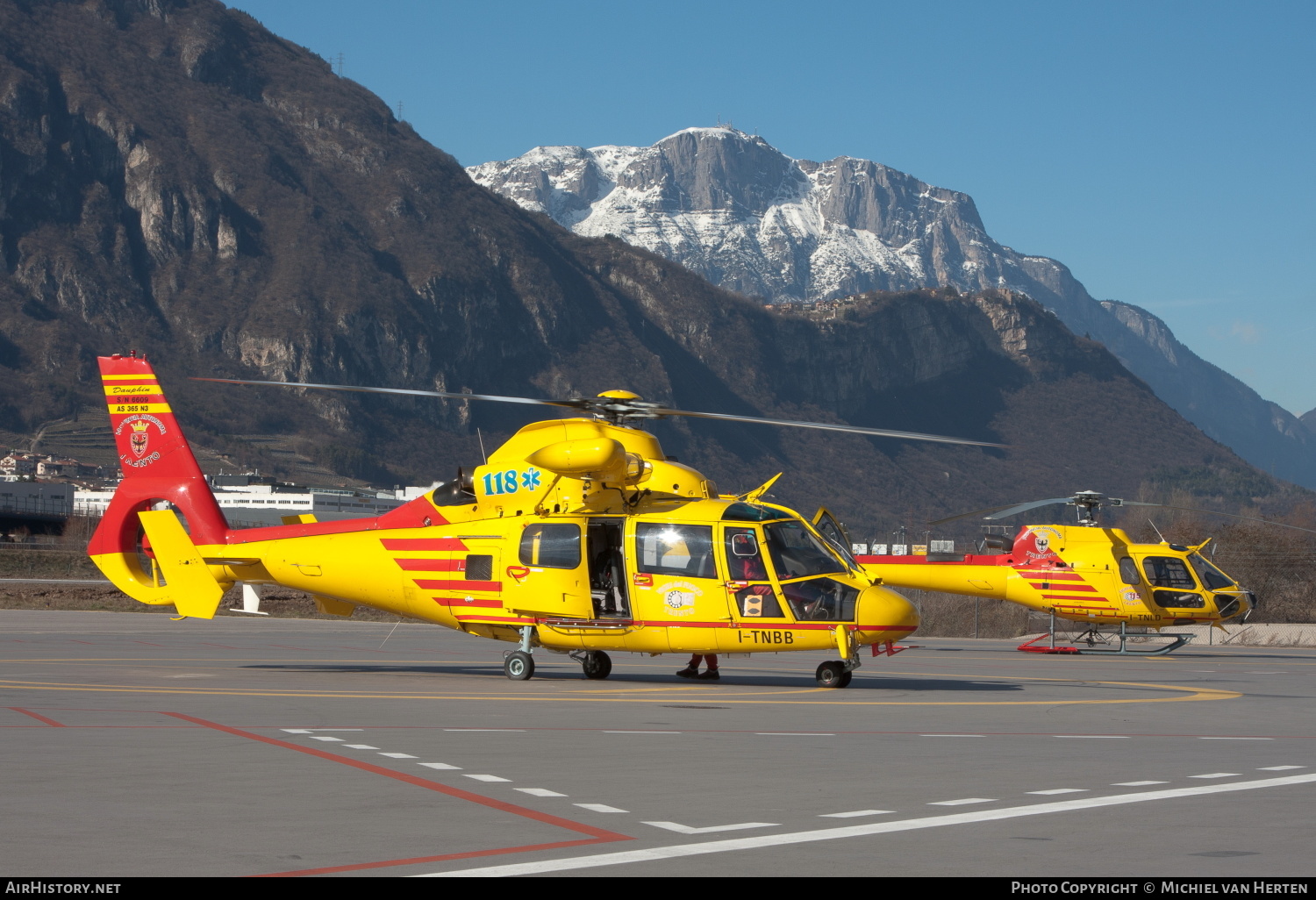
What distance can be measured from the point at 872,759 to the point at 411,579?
11.8 meters

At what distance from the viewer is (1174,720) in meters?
16.7

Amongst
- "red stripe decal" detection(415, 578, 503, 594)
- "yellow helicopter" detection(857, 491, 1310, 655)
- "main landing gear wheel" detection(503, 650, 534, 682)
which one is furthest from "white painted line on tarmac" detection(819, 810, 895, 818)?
"yellow helicopter" detection(857, 491, 1310, 655)

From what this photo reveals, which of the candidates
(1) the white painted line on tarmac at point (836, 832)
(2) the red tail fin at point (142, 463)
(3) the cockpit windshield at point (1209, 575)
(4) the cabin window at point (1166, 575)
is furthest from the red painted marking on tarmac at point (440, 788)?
(3) the cockpit windshield at point (1209, 575)

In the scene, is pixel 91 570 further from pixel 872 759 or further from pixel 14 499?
pixel 14 499

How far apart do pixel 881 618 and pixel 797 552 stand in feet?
5.20

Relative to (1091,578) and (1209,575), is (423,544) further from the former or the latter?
(1209,575)

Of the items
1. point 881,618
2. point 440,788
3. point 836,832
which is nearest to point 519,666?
point 881,618

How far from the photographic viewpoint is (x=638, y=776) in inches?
436

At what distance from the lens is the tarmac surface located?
26.3 ft

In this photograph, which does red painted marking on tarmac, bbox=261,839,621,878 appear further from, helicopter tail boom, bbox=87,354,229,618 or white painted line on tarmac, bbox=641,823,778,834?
helicopter tail boom, bbox=87,354,229,618

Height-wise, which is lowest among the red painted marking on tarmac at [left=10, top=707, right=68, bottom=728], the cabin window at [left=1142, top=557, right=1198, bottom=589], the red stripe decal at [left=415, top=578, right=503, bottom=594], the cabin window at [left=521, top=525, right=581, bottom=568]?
the red painted marking on tarmac at [left=10, top=707, right=68, bottom=728]

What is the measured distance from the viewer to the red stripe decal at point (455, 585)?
22.1m

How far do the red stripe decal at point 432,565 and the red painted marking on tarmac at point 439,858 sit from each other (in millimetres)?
14296

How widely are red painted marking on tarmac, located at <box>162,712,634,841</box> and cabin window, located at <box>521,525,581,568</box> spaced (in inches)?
307
